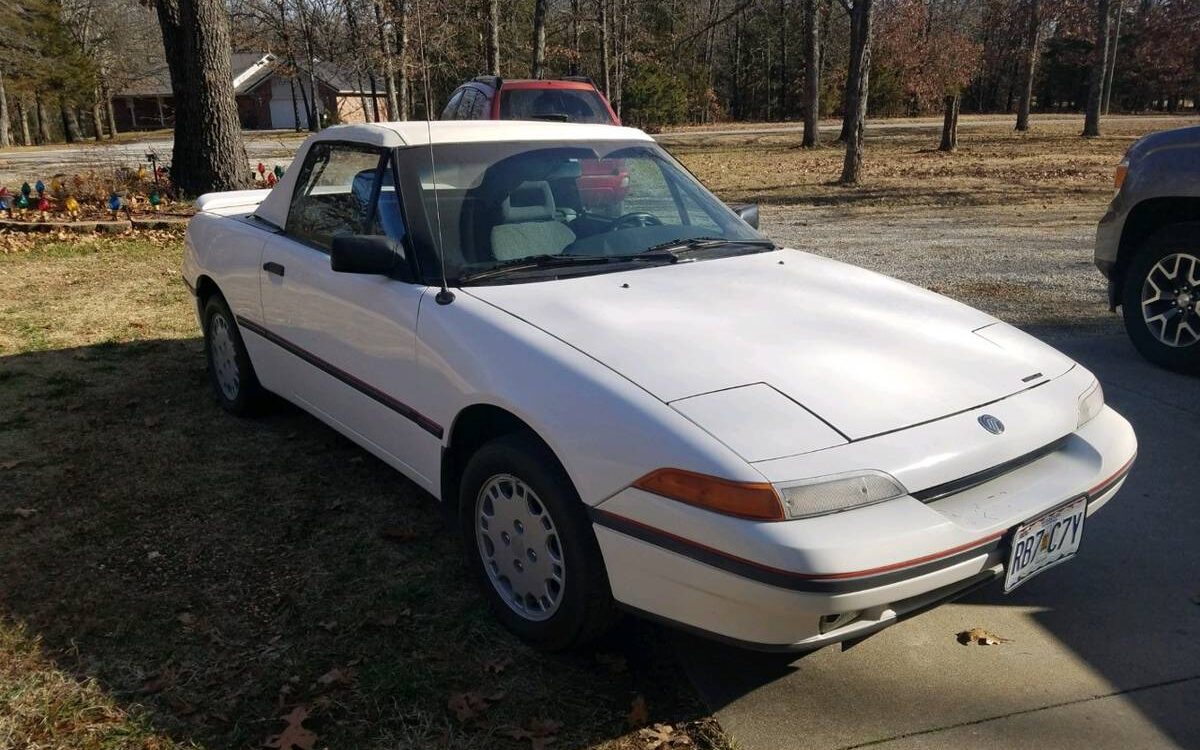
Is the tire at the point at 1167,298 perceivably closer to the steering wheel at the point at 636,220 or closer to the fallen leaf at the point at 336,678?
the steering wheel at the point at 636,220

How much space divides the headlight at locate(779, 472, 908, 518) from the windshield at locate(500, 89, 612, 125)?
30.2 ft

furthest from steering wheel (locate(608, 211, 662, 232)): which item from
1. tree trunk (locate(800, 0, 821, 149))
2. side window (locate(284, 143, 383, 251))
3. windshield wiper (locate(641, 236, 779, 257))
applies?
tree trunk (locate(800, 0, 821, 149))

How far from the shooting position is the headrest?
3592mm

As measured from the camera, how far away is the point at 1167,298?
18.1 ft

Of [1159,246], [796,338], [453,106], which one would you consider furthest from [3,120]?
[796,338]

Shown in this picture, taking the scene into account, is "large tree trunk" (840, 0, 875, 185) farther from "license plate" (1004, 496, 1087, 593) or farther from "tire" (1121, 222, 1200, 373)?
"license plate" (1004, 496, 1087, 593)

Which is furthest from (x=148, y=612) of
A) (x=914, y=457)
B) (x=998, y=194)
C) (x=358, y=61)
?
(x=358, y=61)

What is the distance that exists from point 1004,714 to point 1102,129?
3266cm

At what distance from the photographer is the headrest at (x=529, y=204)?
3592 millimetres

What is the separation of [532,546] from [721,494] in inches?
32.0

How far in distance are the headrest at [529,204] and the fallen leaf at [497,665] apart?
1628 mm

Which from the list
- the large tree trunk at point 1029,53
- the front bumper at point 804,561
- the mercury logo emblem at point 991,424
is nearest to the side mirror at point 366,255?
the front bumper at point 804,561

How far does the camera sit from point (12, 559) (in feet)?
11.9

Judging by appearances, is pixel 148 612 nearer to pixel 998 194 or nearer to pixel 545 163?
pixel 545 163
